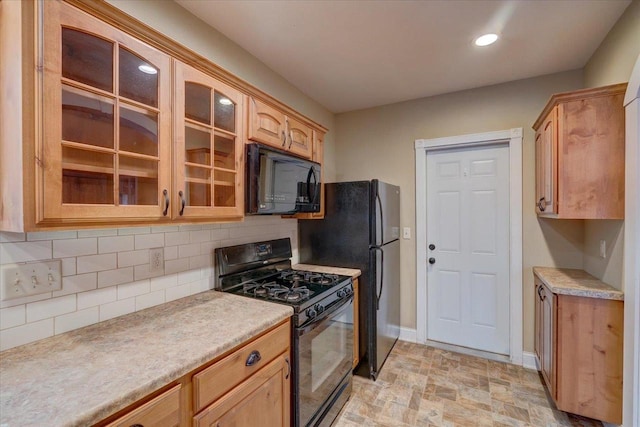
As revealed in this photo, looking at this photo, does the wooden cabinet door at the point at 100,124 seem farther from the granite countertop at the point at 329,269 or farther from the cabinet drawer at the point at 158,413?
the granite countertop at the point at 329,269

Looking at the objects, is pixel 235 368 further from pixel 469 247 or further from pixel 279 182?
pixel 469 247

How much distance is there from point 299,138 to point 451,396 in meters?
2.30

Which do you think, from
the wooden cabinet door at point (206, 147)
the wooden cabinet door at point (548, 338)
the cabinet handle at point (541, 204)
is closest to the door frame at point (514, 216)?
the cabinet handle at point (541, 204)

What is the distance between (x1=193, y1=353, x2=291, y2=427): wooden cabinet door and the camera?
44.4 inches

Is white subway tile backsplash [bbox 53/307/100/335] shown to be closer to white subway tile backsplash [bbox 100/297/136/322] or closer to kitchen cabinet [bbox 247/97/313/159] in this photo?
white subway tile backsplash [bbox 100/297/136/322]

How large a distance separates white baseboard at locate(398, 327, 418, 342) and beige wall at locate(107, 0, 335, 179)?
2.56m

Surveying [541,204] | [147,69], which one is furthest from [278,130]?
[541,204]

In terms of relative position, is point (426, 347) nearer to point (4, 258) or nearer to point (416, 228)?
point (416, 228)

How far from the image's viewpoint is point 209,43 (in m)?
1.91

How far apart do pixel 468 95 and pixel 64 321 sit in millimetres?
3423

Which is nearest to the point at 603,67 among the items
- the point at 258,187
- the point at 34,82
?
the point at 258,187

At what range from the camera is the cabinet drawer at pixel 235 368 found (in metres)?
1.07

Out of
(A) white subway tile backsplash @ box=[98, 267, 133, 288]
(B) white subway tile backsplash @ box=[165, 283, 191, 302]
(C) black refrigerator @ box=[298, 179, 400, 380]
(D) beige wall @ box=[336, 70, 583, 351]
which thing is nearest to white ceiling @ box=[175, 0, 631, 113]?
(D) beige wall @ box=[336, 70, 583, 351]

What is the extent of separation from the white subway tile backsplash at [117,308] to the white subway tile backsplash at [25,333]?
19 centimetres
